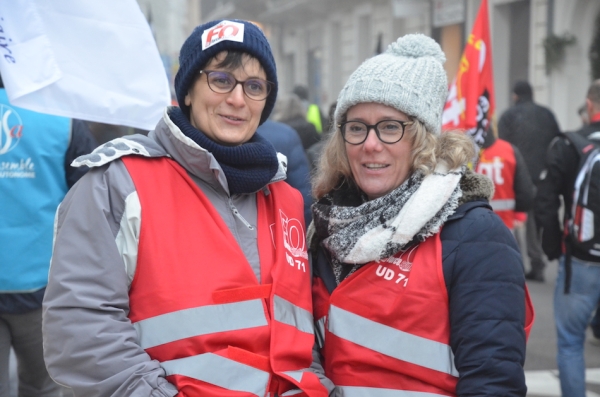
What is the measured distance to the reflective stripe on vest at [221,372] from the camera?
1.86 m

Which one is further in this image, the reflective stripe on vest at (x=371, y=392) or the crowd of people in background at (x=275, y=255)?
the reflective stripe on vest at (x=371, y=392)

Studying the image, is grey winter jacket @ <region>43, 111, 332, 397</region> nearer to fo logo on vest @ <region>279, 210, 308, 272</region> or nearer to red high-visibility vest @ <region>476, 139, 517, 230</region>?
fo logo on vest @ <region>279, 210, 308, 272</region>

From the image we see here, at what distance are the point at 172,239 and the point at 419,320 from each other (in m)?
0.77

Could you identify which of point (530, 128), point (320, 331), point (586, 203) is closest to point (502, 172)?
point (586, 203)

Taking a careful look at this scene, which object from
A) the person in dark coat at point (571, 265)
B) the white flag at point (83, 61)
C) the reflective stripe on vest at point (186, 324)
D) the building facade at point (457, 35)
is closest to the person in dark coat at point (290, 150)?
the white flag at point (83, 61)

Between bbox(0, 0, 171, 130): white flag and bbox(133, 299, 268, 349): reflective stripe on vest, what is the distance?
1279 millimetres

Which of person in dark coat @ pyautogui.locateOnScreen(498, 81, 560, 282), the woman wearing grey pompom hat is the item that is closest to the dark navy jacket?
the woman wearing grey pompom hat

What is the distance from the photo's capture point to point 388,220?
7.22 ft

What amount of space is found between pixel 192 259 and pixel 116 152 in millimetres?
363

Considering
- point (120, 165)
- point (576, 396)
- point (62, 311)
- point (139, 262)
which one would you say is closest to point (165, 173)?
point (120, 165)

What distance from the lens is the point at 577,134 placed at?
15.2 feet

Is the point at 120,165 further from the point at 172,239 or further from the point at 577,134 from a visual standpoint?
the point at 577,134

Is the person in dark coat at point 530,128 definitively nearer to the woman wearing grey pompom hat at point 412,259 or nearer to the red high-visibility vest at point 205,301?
the woman wearing grey pompom hat at point 412,259

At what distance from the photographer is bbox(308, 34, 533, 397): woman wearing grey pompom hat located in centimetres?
203
